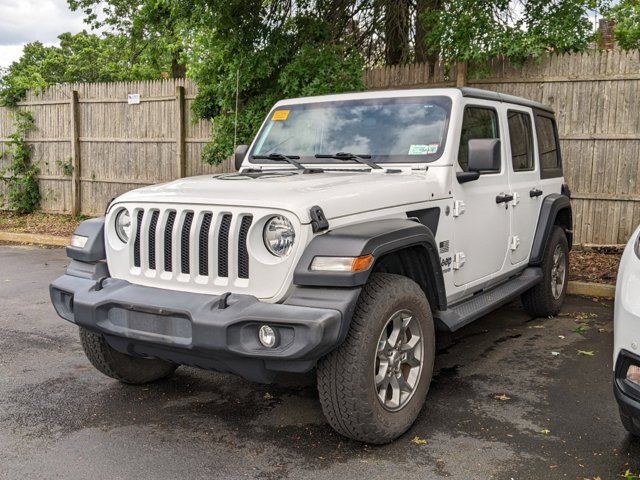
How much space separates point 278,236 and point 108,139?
32.2 ft

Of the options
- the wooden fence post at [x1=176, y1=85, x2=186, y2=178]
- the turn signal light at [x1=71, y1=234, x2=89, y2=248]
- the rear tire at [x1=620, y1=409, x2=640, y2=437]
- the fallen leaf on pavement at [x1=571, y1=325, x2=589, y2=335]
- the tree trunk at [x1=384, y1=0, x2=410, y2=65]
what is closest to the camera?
the rear tire at [x1=620, y1=409, x2=640, y2=437]

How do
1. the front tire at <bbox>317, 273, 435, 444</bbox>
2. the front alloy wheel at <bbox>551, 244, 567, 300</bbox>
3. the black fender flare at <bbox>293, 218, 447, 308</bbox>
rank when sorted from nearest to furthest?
the black fender flare at <bbox>293, 218, 447, 308</bbox>, the front tire at <bbox>317, 273, 435, 444</bbox>, the front alloy wheel at <bbox>551, 244, 567, 300</bbox>

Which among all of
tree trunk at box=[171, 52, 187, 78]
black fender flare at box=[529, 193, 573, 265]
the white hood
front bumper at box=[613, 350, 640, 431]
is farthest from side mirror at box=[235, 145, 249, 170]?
tree trunk at box=[171, 52, 187, 78]

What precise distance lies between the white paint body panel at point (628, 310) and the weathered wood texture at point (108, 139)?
8077 mm

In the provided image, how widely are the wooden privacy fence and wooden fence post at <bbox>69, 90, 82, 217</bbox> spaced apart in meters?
0.02

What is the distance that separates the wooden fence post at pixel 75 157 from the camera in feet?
40.8

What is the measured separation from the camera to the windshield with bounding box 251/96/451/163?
4.43m

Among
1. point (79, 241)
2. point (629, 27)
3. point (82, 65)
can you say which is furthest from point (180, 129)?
point (82, 65)

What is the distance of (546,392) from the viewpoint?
14.0 feet

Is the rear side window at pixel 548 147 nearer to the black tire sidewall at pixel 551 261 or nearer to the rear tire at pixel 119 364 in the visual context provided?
the black tire sidewall at pixel 551 261

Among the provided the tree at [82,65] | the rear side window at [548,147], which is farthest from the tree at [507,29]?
the tree at [82,65]

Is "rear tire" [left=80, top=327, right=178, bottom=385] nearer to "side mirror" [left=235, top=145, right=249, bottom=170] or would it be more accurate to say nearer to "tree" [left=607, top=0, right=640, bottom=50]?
"side mirror" [left=235, top=145, right=249, bottom=170]

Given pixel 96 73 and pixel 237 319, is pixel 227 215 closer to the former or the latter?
pixel 237 319

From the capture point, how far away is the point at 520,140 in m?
5.58
